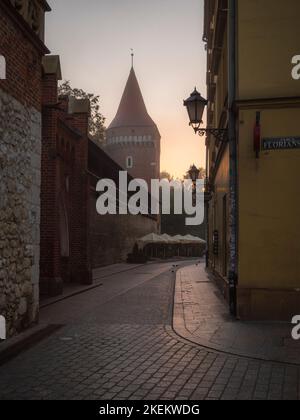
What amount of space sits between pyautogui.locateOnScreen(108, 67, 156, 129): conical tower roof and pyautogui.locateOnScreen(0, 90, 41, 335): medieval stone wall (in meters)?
67.4

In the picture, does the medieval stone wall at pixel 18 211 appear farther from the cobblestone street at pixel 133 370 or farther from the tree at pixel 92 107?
the tree at pixel 92 107

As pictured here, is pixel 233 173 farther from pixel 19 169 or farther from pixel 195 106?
pixel 19 169

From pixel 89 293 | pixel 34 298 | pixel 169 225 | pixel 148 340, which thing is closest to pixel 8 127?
pixel 34 298

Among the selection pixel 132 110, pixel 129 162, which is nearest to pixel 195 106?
pixel 129 162

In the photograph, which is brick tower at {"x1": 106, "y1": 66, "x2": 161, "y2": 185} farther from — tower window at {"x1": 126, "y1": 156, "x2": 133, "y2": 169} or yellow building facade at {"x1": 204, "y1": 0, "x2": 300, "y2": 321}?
yellow building facade at {"x1": 204, "y1": 0, "x2": 300, "y2": 321}

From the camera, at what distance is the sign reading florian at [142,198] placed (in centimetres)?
2924

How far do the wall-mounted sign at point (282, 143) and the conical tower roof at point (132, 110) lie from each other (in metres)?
66.6

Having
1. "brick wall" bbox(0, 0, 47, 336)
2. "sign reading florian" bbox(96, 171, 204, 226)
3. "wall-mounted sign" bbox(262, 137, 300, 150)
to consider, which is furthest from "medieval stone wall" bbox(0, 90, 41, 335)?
"sign reading florian" bbox(96, 171, 204, 226)

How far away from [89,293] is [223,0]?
350 inches

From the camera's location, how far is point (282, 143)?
10195 mm

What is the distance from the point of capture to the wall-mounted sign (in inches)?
400

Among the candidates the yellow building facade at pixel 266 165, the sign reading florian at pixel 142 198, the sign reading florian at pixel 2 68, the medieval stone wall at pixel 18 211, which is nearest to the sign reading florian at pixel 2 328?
the medieval stone wall at pixel 18 211
